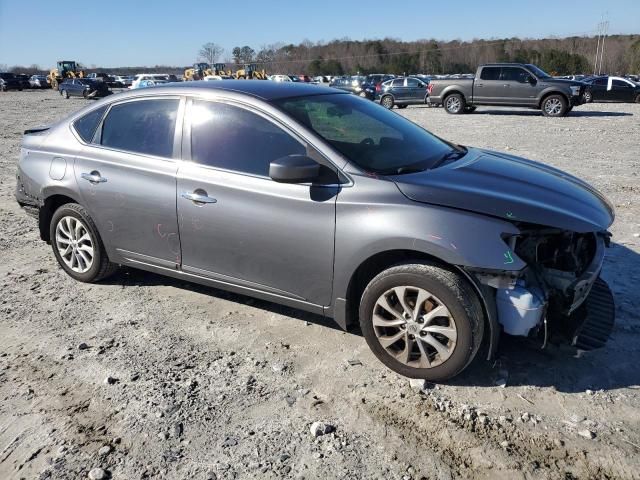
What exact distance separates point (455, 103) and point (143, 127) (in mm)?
19073

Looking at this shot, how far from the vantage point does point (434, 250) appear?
2.98 metres

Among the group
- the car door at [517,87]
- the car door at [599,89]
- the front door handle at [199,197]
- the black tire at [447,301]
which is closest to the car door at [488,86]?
the car door at [517,87]

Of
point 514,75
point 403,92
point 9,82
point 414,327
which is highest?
point 9,82

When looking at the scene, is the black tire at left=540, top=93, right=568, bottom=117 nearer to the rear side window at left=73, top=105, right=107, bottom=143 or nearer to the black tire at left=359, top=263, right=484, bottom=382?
the rear side window at left=73, top=105, right=107, bottom=143

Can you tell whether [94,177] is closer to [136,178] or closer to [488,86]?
[136,178]

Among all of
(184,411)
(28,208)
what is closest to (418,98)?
(28,208)

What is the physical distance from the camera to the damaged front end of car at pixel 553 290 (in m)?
2.93

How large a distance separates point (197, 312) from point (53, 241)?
64.7 inches

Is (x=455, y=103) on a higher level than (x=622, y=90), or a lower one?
lower

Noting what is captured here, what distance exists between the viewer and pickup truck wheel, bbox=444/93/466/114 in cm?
2116

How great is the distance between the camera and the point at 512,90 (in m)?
19.6

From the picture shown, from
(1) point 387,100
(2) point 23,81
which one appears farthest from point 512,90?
(2) point 23,81

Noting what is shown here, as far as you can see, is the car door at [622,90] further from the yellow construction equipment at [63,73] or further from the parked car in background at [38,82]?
the parked car in background at [38,82]

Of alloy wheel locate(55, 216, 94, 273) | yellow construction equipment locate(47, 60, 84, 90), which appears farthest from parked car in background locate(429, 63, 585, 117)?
yellow construction equipment locate(47, 60, 84, 90)
